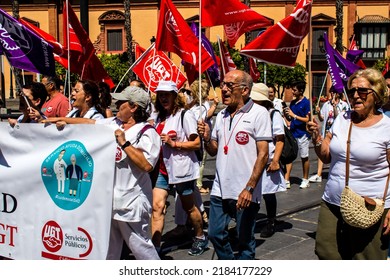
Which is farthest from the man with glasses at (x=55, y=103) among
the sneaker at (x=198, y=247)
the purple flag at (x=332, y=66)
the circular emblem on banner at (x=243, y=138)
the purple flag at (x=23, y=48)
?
the purple flag at (x=332, y=66)

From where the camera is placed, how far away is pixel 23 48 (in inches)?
231

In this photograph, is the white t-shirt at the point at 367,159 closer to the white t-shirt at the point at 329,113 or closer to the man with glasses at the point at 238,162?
the man with glasses at the point at 238,162

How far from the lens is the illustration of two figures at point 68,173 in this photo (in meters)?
4.24

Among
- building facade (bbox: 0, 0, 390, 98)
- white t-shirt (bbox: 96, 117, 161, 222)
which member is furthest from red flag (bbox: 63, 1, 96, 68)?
building facade (bbox: 0, 0, 390, 98)

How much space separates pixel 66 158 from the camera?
4320mm

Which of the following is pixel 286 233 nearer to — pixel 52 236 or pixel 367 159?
pixel 367 159

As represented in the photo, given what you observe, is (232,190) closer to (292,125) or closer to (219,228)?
(219,228)

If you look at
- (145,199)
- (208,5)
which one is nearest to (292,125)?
(208,5)

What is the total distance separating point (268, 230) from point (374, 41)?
4262cm

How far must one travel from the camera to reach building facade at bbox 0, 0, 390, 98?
45.6m

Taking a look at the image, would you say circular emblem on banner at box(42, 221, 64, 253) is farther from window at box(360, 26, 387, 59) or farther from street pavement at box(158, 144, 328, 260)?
window at box(360, 26, 387, 59)

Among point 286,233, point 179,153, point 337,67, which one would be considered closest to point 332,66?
point 337,67

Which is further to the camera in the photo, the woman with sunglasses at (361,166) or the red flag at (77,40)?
the red flag at (77,40)
